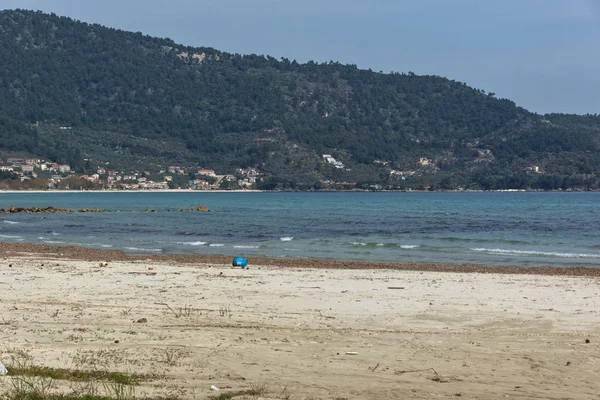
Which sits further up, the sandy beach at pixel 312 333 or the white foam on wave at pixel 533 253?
the sandy beach at pixel 312 333

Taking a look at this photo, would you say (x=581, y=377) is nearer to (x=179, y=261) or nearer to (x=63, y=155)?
(x=179, y=261)

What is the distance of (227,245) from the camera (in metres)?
33.4

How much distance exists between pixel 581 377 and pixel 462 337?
2349 millimetres

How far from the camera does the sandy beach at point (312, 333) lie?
8641 millimetres

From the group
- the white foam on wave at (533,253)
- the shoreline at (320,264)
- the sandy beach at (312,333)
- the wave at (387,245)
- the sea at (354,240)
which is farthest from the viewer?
the wave at (387,245)

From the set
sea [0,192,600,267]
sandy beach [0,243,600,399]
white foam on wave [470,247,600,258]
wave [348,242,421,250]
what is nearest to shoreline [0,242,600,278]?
sea [0,192,600,267]

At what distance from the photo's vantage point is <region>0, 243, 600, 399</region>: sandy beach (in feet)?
28.3

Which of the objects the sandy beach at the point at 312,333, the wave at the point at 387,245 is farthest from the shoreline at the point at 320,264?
the wave at the point at 387,245

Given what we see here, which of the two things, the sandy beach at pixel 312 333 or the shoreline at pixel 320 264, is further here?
the shoreline at pixel 320 264

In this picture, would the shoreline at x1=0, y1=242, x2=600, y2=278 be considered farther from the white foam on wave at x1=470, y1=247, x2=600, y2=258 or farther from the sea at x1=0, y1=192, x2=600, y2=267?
the white foam on wave at x1=470, y1=247, x2=600, y2=258

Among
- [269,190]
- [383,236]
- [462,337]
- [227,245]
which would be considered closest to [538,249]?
[383,236]

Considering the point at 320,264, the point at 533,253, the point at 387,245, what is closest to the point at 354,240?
the point at 387,245

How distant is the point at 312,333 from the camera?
36.7ft

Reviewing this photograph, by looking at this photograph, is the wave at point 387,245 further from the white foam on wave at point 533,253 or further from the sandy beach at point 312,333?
the sandy beach at point 312,333
